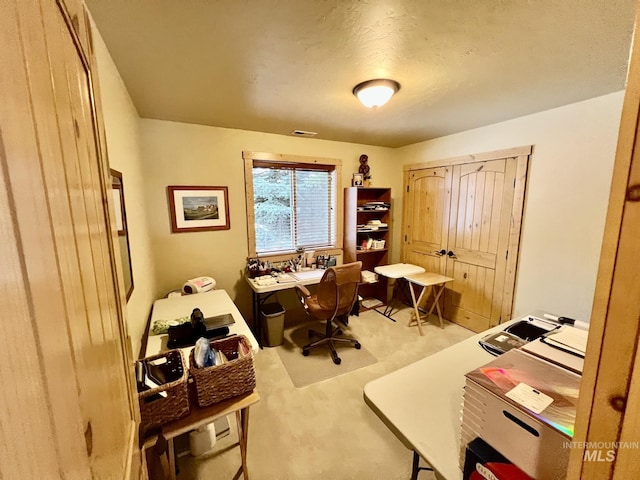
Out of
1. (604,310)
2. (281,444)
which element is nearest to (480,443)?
(604,310)

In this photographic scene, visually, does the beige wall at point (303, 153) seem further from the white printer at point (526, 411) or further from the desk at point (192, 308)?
the white printer at point (526, 411)

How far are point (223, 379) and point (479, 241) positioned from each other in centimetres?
304

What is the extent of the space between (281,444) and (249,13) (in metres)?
2.44

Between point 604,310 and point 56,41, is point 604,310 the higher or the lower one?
the lower one

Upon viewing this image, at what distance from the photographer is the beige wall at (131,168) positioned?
4.40ft

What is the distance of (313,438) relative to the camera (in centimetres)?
177

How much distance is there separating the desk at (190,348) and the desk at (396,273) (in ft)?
6.73

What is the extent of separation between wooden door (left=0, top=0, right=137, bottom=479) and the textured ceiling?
91 centimetres

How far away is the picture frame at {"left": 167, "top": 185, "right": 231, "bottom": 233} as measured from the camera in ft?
8.79

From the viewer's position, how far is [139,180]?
2244 millimetres

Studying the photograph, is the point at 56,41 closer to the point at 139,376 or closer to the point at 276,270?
the point at 139,376

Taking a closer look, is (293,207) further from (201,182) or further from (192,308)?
(192,308)

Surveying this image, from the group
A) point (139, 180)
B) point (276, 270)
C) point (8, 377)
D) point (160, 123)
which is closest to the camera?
point (8, 377)

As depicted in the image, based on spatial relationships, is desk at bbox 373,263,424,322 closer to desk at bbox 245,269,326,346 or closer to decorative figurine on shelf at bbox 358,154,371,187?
desk at bbox 245,269,326,346
